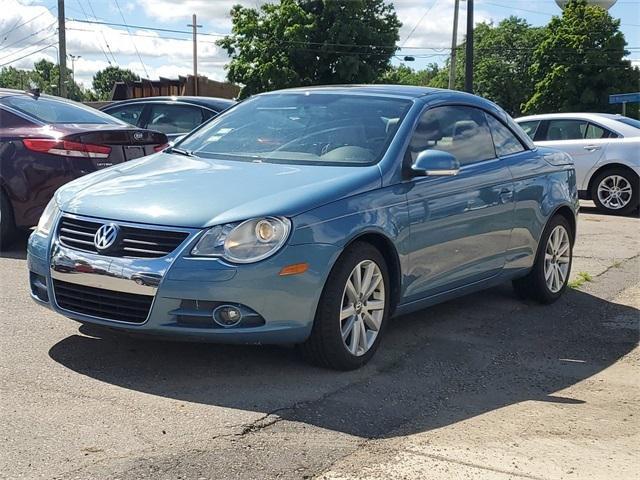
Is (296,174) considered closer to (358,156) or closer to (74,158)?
(358,156)

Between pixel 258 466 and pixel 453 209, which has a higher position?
pixel 453 209

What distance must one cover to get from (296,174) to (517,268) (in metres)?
2.34

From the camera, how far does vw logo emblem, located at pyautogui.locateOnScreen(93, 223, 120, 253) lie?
4.29m

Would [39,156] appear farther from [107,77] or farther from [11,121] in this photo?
[107,77]

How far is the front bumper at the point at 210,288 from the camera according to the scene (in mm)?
Answer: 4133

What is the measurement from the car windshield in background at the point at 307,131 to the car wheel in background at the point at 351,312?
0.71 m

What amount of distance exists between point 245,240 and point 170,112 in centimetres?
699

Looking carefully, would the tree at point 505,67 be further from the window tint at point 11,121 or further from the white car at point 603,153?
the window tint at point 11,121

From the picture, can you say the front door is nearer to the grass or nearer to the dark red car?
the grass

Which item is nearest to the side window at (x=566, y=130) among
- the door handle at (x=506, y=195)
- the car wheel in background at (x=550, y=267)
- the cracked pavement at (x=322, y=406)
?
the car wheel in background at (x=550, y=267)

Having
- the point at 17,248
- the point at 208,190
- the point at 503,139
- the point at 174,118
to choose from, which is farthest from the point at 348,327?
the point at 174,118

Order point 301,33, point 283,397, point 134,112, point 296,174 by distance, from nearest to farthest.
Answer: point 283,397
point 296,174
point 134,112
point 301,33

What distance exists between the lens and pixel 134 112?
1106cm

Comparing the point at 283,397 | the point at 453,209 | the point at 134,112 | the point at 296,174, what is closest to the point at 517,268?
the point at 453,209
